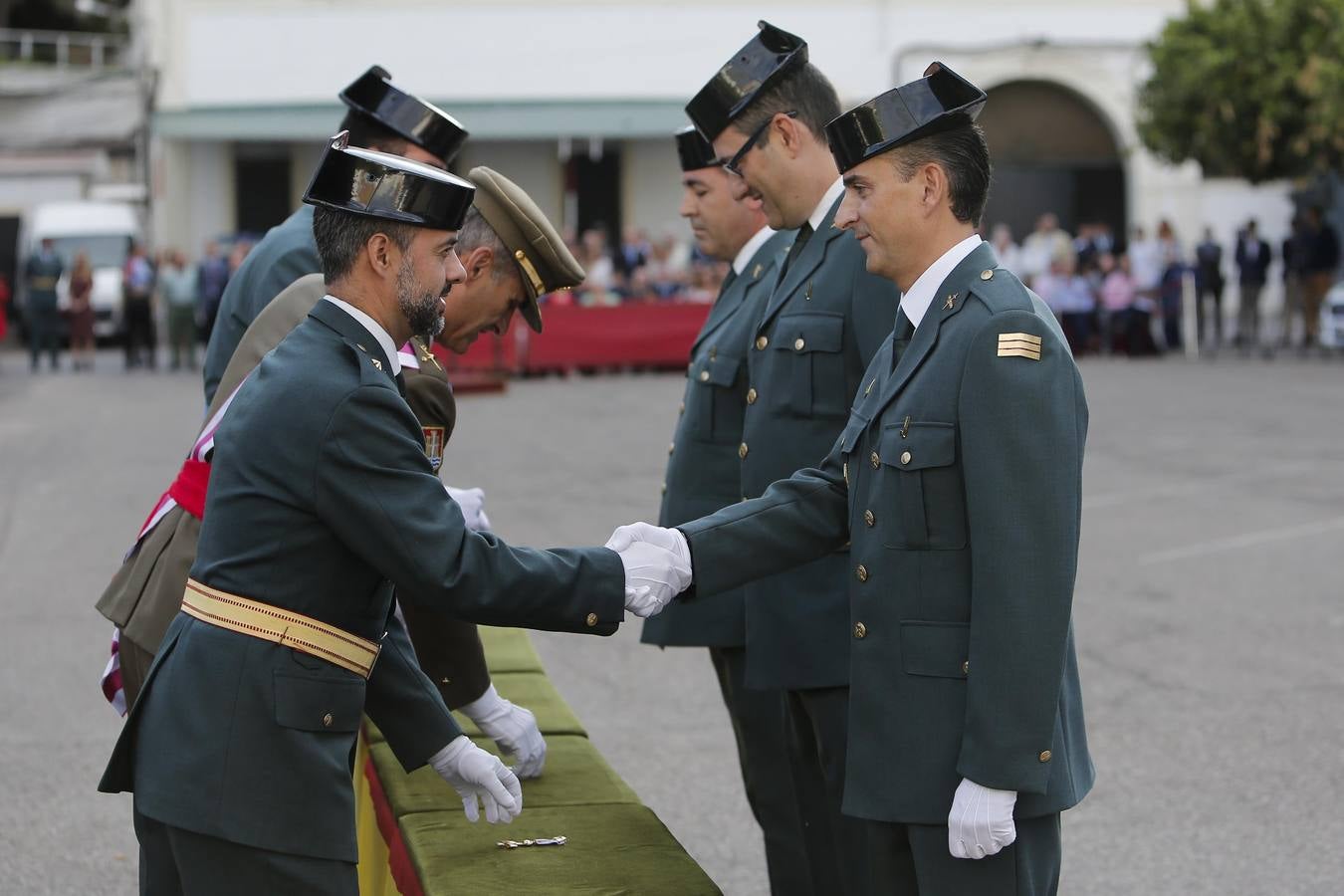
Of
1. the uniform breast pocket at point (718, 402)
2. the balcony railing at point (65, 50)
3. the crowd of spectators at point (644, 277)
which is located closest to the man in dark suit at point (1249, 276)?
the crowd of spectators at point (644, 277)

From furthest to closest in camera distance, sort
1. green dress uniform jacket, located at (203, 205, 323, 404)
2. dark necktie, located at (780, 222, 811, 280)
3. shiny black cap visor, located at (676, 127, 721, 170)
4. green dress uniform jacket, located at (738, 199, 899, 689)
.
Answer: green dress uniform jacket, located at (203, 205, 323, 404)
shiny black cap visor, located at (676, 127, 721, 170)
dark necktie, located at (780, 222, 811, 280)
green dress uniform jacket, located at (738, 199, 899, 689)

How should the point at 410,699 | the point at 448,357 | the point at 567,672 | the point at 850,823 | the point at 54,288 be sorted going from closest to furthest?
the point at 410,699, the point at 850,823, the point at 567,672, the point at 448,357, the point at 54,288

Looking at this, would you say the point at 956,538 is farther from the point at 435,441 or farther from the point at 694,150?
the point at 694,150

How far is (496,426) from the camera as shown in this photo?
1650 centimetres

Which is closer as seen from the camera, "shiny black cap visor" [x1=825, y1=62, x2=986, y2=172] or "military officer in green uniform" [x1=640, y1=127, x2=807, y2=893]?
"shiny black cap visor" [x1=825, y1=62, x2=986, y2=172]

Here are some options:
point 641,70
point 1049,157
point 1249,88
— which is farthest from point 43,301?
point 1049,157

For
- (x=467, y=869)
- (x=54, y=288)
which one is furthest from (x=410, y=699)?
(x=54, y=288)

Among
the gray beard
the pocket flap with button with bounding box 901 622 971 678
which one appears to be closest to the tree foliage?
the pocket flap with button with bounding box 901 622 971 678

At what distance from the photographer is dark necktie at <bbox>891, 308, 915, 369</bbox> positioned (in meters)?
3.39

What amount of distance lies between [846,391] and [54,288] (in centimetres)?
2394

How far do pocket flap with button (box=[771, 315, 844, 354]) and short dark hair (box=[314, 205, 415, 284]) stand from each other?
4.19 ft

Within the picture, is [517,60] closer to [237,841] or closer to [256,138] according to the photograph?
[256,138]

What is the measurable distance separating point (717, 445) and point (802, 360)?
549 mm

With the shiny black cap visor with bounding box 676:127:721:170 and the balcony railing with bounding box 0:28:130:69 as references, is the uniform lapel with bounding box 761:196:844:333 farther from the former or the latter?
the balcony railing with bounding box 0:28:130:69
